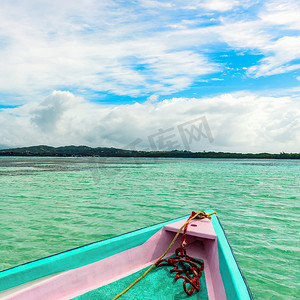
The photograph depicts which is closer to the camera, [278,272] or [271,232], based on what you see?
[278,272]

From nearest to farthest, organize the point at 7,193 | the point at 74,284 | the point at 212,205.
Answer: the point at 74,284, the point at 212,205, the point at 7,193

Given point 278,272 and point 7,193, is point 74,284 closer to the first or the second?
point 278,272

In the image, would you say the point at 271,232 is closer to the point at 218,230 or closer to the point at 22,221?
the point at 218,230

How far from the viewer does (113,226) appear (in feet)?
25.7

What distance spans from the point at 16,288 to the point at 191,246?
312 cm

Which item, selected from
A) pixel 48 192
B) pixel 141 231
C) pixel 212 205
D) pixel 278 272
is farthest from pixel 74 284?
pixel 48 192

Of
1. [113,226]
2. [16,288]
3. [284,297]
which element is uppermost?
[16,288]

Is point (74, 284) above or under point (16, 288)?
under

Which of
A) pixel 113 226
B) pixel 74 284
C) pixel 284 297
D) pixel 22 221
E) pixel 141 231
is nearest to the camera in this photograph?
pixel 74 284

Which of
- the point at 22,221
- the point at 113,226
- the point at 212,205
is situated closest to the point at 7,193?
the point at 22,221

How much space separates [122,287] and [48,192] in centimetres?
1243

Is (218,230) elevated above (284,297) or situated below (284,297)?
above

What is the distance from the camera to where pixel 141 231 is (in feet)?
14.5

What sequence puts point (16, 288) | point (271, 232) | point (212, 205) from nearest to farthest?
point (16, 288) < point (271, 232) < point (212, 205)
